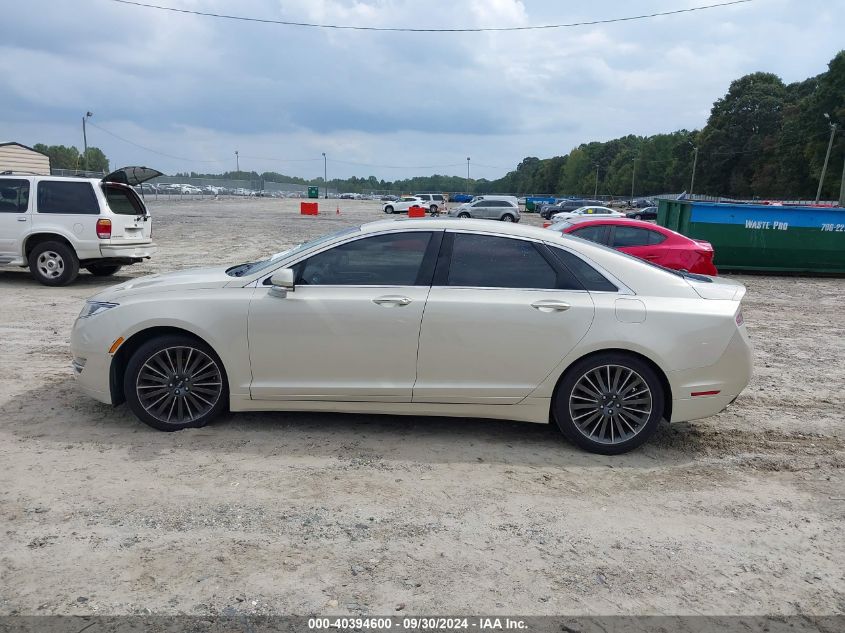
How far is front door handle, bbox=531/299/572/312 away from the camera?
4609 mm

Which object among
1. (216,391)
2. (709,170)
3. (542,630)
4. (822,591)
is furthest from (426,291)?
(709,170)

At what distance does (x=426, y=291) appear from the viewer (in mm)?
4699

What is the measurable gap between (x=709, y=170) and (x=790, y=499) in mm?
100926

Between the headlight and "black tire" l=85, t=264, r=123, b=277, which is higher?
the headlight

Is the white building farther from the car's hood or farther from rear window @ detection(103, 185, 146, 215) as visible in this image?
the car's hood

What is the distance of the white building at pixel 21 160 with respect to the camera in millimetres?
31781

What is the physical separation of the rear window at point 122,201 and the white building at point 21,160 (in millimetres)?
23485

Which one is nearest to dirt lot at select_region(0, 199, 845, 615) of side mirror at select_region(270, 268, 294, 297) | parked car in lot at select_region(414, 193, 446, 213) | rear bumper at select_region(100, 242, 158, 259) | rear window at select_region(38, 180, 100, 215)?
side mirror at select_region(270, 268, 294, 297)

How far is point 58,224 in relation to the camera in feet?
36.5

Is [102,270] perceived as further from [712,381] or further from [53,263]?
[712,381]

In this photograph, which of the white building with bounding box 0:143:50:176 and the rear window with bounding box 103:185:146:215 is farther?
the white building with bounding box 0:143:50:176

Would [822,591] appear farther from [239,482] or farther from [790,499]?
[239,482]

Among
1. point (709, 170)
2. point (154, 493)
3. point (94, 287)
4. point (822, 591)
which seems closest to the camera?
point (822, 591)

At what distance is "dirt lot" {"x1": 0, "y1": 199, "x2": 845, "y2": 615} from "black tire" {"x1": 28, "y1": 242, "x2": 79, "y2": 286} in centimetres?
602
